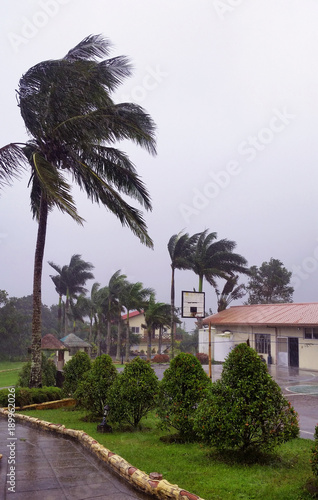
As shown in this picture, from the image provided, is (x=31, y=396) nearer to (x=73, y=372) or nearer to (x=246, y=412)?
(x=73, y=372)

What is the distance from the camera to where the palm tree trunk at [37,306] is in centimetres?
1361

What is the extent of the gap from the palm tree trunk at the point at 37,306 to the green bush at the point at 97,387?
11.4ft

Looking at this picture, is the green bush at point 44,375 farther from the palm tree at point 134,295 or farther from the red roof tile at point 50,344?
the palm tree at point 134,295

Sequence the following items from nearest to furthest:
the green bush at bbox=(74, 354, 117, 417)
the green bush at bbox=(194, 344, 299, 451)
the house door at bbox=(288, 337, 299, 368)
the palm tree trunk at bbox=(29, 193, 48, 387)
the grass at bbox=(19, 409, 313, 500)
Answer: the grass at bbox=(19, 409, 313, 500)
the green bush at bbox=(194, 344, 299, 451)
the green bush at bbox=(74, 354, 117, 417)
the palm tree trunk at bbox=(29, 193, 48, 387)
the house door at bbox=(288, 337, 299, 368)

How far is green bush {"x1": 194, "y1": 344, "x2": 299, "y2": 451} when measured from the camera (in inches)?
251

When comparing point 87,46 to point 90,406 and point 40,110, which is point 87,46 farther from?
point 90,406

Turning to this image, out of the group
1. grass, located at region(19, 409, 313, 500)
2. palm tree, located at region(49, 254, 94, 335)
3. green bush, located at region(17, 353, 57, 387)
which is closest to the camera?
grass, located at region(19, 409, 313, 500)

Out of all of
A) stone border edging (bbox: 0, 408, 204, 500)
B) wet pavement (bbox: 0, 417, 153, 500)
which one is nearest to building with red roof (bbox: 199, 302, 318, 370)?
stone border edging (bbox: 0, 408, 204, 500)

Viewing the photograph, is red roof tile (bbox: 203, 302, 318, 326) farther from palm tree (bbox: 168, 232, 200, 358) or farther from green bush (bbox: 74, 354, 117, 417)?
green bush (bbox: 74, 354, 117, 417)

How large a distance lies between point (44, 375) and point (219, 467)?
11.1 meters

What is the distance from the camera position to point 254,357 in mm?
6781

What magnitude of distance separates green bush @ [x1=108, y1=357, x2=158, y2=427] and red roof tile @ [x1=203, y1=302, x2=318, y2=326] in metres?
20.0

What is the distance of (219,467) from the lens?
630 cm

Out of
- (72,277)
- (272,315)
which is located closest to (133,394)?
(272,315)
